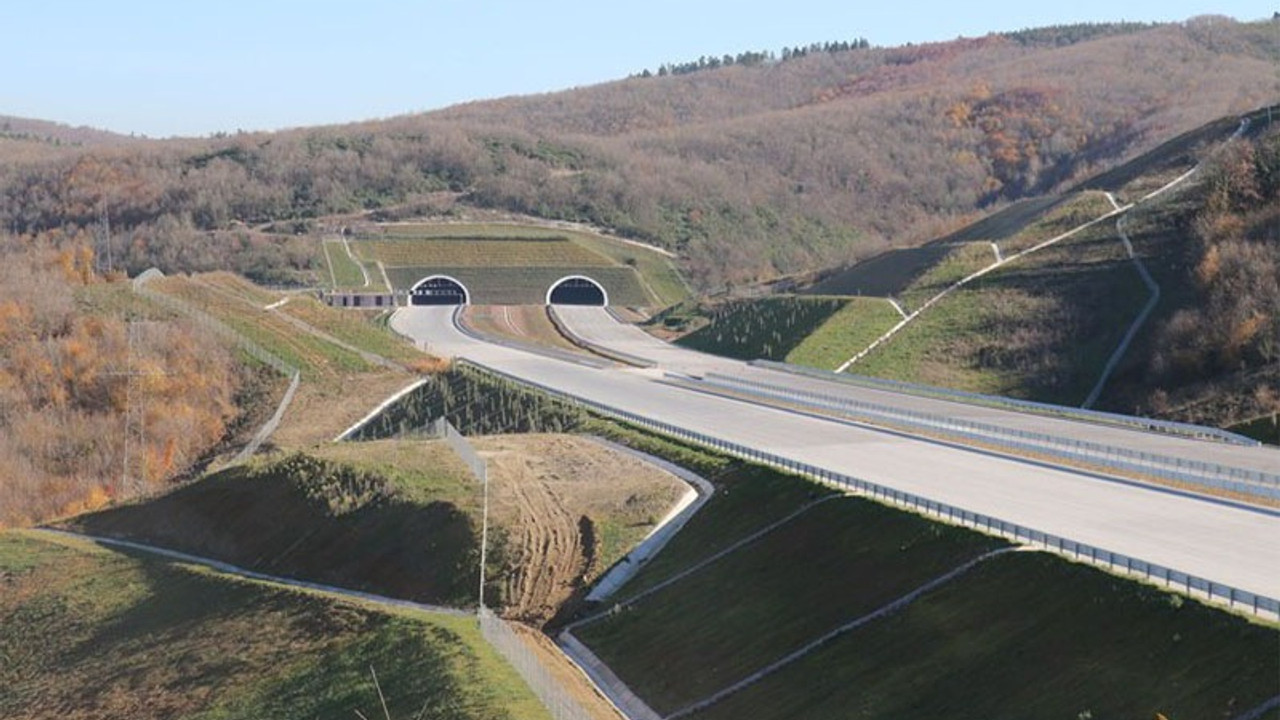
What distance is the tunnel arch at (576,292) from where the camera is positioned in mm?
127812

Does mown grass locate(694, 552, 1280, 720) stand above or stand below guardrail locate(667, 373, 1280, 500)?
above

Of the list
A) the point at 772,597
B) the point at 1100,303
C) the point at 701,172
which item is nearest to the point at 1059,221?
the point at 1100,303

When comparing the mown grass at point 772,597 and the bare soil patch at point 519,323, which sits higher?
the mown grass at point 772,597

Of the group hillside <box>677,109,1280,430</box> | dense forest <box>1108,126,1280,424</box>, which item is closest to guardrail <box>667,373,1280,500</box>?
hillside <box>677,109,1280,430</box>

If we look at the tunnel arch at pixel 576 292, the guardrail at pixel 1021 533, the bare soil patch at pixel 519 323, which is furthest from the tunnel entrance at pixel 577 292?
the guardrail at pixel 1021 533

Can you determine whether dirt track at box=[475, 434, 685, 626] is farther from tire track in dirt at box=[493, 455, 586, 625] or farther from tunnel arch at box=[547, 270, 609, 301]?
tunnel arch at box=[547, 270, 609, 301]

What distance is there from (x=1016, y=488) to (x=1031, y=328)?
38.0 meters

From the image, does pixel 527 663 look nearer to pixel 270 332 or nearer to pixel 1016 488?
pixel 1016 488

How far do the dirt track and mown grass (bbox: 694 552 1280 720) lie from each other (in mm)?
11053

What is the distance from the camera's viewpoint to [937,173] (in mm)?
176375

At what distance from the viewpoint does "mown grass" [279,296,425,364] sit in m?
90.6

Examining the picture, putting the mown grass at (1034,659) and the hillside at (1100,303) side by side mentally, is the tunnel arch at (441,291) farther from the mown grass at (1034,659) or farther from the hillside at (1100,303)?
the mown grass at (1034,659)

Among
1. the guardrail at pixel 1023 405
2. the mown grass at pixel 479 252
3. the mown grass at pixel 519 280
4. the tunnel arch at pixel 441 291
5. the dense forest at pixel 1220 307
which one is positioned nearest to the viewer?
the guardrail at pixel 1023 405

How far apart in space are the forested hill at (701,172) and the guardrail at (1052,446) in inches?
2821
